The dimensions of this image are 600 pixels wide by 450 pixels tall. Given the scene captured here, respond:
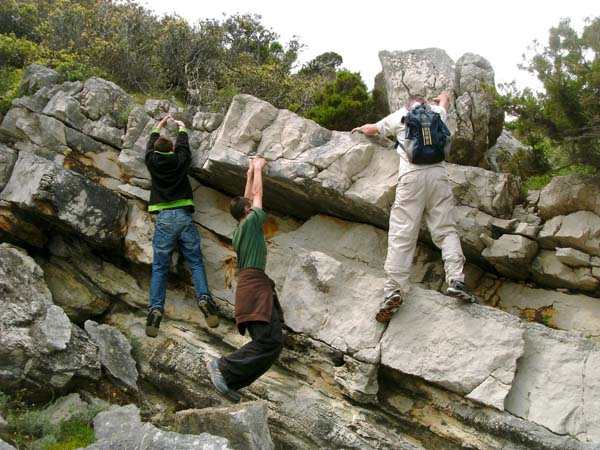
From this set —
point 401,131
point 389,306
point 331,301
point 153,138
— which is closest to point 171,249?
point 153,138

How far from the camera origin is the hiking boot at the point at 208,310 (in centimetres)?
968

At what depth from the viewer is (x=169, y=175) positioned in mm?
10328

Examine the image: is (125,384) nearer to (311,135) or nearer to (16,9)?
(311,135)

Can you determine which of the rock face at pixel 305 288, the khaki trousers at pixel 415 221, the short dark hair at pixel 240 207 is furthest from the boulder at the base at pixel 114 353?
the khaki trousers at pixel 415 221

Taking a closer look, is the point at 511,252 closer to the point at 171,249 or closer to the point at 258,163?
the point at 258,163

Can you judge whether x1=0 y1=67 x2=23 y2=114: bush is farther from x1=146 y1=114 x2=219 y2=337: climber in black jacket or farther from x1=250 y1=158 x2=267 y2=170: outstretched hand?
x1=250 y1=158 x2=267 y2=170: outstretched hand

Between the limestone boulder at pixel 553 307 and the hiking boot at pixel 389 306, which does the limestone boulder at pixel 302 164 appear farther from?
the limestone boulder at pixel 553 307

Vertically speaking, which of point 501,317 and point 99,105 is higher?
point 99,105

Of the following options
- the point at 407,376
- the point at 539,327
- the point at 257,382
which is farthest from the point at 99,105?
the point at 539,327

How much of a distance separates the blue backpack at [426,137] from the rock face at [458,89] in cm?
211

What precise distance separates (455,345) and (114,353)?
5.32 meters

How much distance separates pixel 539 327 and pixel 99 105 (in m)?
8.84

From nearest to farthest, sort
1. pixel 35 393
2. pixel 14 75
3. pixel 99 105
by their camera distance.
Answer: pixel 35 393 < pixel 99 105 < pixel 14 75

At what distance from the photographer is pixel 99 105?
38.9 feet
